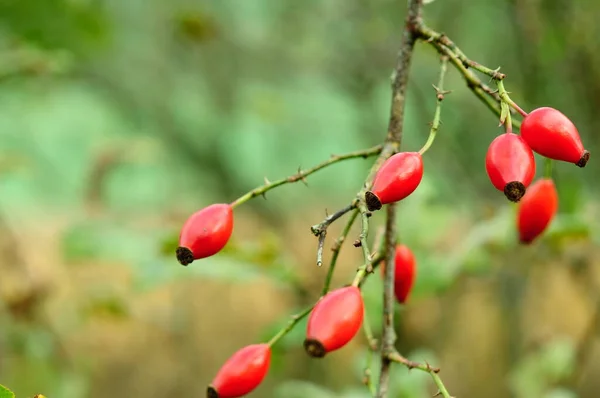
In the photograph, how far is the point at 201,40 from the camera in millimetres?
5492

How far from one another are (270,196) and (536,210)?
4.75 metres

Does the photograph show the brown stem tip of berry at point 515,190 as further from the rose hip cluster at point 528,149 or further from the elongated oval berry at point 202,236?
the elongated oval berry at point 202,236

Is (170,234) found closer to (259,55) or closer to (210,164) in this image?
(210,164)

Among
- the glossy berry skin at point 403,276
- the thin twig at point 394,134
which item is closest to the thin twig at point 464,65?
the thin twig at point 394,134

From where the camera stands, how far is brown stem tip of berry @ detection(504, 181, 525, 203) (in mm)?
964

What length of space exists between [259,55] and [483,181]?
8.05 ft

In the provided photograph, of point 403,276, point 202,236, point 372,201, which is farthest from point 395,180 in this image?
point 403,276

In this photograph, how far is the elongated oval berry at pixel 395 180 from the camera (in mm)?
932

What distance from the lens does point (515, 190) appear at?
97 centimetres

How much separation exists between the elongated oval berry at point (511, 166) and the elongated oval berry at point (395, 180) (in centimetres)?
10

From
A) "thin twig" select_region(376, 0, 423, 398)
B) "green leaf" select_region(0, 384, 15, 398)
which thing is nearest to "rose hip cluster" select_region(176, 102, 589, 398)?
"thin twig" select_region(376, 0, 423, 398)

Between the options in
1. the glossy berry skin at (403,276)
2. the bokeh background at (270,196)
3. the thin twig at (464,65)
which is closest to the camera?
the thin twig at (464,65)

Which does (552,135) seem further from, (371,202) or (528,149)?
(371,202)

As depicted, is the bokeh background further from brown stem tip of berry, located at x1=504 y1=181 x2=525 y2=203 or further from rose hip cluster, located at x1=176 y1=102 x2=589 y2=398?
brown stem tip of berry, located at x1=504 y1=181 x2=525 y2=203
